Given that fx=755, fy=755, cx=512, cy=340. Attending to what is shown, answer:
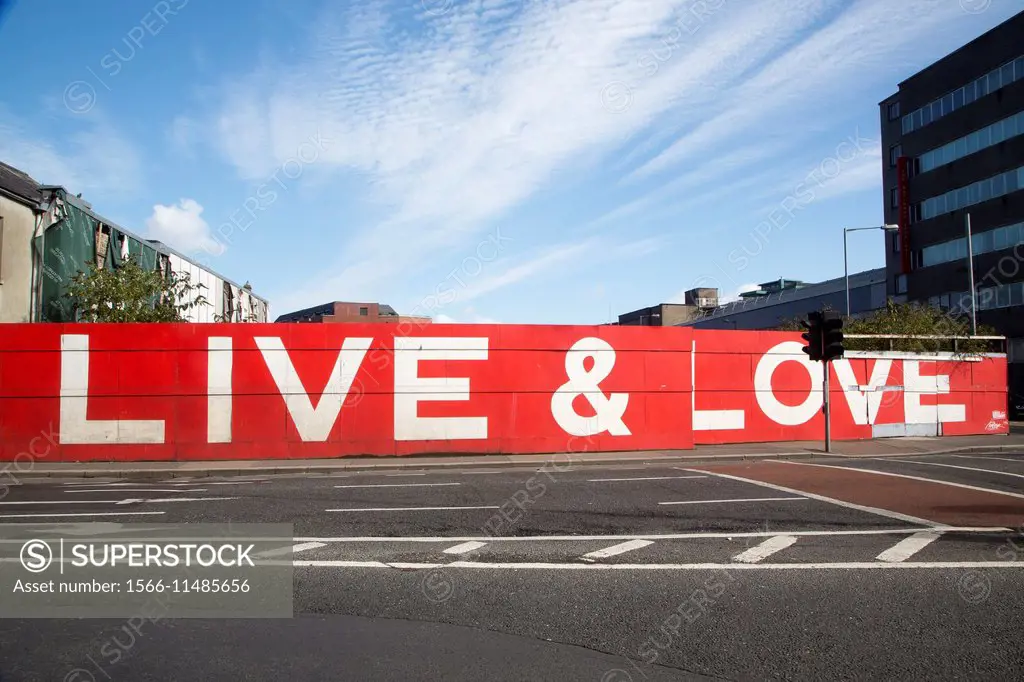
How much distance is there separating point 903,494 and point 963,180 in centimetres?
4530

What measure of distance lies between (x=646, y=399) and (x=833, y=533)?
1237 centimetres

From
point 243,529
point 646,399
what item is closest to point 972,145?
point 646,399

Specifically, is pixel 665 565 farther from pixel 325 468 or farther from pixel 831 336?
pixel 831 336

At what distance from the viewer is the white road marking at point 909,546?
7.93 meters

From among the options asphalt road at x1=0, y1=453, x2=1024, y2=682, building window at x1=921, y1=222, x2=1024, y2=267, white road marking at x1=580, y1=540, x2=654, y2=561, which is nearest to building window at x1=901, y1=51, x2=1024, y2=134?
building window at x1=921, y1=222, x2=1024, y2=267

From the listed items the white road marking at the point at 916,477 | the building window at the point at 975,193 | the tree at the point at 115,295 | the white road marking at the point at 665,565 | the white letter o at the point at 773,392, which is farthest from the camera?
the building window at the point at 975,193

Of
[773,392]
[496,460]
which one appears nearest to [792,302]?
[773,392]

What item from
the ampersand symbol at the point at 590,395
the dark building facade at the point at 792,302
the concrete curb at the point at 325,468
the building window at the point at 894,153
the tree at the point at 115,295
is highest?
the building window at the point at 894,153

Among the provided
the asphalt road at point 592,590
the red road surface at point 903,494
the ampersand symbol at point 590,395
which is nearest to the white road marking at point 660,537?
the asphalt road at point 592,590

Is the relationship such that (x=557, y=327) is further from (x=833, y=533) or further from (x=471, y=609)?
(x=471, y=609)

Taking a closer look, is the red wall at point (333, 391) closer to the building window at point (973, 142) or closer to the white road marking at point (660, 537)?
the white road marking at point (660, 537)

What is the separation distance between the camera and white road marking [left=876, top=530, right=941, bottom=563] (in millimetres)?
7926

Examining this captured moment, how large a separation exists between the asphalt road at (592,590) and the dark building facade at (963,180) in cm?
3998

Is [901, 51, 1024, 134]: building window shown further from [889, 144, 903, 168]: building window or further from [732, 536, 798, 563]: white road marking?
[732, 536, 798, 563]: white road marking
